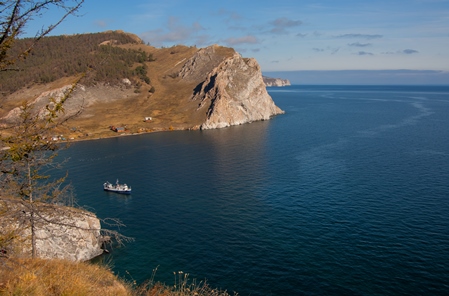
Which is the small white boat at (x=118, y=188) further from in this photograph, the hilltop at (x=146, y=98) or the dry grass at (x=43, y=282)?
the hilltop at (x=146, y=98)

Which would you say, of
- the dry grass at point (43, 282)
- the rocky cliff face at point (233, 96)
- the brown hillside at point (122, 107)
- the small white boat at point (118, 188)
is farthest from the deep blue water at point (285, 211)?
the rocky cliff face at point (233, 96)

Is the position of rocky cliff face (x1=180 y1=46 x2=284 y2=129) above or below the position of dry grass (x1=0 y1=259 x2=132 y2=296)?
above

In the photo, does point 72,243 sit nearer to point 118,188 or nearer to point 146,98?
point 118,188

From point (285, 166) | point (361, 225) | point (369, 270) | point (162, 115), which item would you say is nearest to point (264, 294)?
point (369, 270)

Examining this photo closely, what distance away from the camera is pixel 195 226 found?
5356cm

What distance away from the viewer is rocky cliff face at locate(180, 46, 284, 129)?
16562 centimetres

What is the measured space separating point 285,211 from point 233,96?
125594 mm

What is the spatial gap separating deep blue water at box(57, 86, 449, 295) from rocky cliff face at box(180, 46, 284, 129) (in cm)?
5158

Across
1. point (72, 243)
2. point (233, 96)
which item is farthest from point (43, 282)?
point (233, 96)

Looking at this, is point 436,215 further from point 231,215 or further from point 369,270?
point 231,215

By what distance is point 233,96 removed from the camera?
177375mm

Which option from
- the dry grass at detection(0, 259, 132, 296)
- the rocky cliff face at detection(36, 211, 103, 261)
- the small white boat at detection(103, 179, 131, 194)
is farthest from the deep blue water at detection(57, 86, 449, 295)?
the dry grass at detection(0, 259, 132, 296)

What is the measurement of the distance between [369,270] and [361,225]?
39.9 ft

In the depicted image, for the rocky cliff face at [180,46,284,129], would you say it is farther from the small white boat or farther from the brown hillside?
the small white boat
